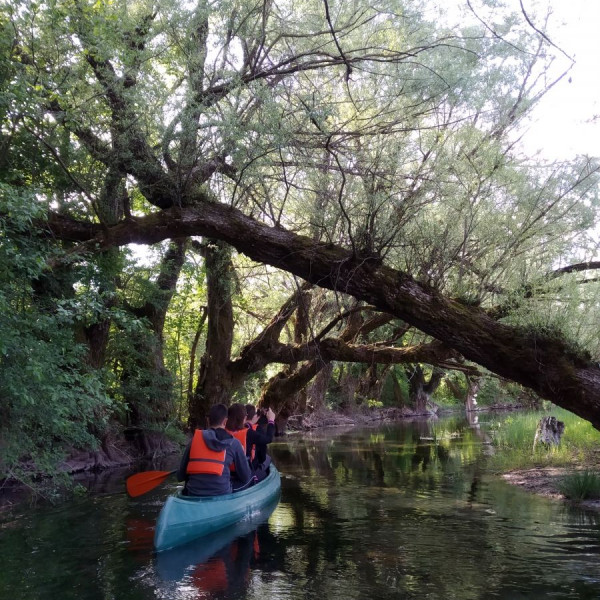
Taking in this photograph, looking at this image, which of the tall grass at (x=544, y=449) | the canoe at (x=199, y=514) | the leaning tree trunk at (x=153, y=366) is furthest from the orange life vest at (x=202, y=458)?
the leaning tree trunk at (x=153, y=366)

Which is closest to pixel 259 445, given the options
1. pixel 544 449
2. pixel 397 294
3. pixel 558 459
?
pixel 397 294

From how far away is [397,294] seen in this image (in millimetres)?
8008

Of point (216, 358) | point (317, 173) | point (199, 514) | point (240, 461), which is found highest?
point (317, 173)

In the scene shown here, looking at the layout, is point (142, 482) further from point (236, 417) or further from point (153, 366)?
point (153, 366)

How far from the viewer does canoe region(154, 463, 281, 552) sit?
6.14 meters

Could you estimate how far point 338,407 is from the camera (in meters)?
30.5

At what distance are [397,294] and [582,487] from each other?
12.7 feet

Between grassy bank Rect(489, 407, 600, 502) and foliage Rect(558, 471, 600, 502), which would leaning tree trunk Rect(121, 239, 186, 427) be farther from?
foliage Rect(558, 471, 600, 502)

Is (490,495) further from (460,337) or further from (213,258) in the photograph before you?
(213,258)

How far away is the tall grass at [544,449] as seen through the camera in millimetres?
10898

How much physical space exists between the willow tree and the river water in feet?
6.63

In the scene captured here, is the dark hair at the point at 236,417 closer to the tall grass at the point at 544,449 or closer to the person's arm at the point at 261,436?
the person's arm at the point at 261,436

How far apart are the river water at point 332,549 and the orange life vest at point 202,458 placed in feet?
2.55

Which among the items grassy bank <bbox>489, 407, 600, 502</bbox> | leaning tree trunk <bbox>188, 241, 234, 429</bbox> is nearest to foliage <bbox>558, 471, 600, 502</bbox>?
grassy bank <bbox>489, 407, 600, 502</bbox>
